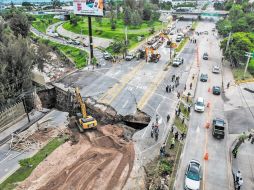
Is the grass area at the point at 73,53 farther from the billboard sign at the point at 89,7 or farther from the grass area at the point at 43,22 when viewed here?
the grass area at the point at 43,22

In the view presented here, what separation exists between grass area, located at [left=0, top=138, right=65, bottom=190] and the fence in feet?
30.6

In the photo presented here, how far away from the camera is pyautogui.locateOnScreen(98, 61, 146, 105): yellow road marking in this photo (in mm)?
46934

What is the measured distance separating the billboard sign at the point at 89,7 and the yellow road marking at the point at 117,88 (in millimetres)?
15801

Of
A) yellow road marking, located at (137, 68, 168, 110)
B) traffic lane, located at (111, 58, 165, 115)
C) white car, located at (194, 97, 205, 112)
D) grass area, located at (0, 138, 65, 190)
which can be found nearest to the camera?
grass area, located at (0, 138, 65, 190)

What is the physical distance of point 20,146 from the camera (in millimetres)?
34656

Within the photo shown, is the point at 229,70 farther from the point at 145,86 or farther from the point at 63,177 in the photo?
the point at 63,177

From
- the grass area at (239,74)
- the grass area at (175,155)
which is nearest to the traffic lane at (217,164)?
the grass area at (175,155)

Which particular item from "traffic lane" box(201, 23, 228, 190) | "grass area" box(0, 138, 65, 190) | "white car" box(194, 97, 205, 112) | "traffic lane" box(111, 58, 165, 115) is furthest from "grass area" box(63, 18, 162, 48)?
"grass area" box(0, 138, 65, 190)

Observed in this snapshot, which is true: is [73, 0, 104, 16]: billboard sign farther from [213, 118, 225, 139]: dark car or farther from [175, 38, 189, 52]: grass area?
[213, 118, 225, 139]: dark car

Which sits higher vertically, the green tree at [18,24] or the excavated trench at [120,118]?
the green tree at [18,24]

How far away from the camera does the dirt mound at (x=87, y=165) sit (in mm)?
28188

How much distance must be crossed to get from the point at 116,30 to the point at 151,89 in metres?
62.3

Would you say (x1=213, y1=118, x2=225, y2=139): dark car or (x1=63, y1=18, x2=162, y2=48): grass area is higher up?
(x1=63, y1=18, x2=162, y2=48): grass area

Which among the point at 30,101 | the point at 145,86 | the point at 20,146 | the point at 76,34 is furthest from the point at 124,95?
the point at 76,34
